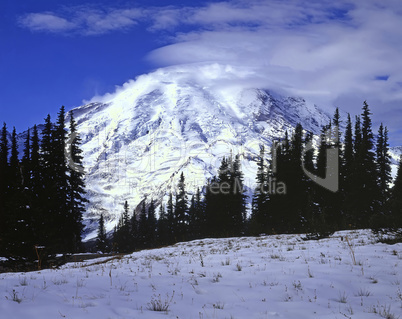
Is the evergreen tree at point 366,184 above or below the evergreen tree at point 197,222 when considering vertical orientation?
above

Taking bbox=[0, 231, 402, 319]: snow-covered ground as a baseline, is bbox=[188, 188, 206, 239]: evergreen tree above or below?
below

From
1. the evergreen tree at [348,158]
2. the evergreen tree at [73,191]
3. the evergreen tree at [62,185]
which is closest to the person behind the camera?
the evergreen tree at [62,185]

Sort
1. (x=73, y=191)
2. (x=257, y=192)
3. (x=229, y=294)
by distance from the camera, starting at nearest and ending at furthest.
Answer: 1. (x=229, y=294)
2. (x=73, y=191)
3. (x=257, y=192)

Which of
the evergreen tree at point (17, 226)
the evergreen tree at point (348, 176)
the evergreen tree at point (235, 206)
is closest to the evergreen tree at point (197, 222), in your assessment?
the evergreen tree at point (235, 206)

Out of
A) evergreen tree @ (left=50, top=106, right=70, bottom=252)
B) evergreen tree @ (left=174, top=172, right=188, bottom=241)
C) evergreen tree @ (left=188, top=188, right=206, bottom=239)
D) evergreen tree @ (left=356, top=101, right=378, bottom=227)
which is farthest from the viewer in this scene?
evergreen tree @ (left=174, top=172, right=188, bottom=241)

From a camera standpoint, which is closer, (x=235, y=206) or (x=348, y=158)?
(x=348, y=158)

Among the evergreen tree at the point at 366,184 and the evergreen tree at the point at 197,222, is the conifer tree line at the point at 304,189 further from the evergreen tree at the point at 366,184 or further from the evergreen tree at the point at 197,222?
the evergreen tree at the point at 197,222

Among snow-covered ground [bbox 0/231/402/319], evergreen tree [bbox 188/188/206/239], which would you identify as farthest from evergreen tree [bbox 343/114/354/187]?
snow-covered ground [bbox 0/231/402/319]

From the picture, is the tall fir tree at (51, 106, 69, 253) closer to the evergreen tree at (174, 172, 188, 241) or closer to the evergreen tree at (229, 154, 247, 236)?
the evergreen tree at (229, 154, 247, 236)

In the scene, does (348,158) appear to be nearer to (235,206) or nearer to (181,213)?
(235,206)

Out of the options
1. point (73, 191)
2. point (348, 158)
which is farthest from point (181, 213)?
point (73, 191)

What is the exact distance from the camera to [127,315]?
475cm

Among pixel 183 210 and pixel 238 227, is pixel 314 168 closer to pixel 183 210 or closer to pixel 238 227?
pixel 238 227

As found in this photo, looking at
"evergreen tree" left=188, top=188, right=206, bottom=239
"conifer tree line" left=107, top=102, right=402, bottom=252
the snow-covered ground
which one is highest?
"conifer tree line" left=107, top=102, right=402, bottom=252
